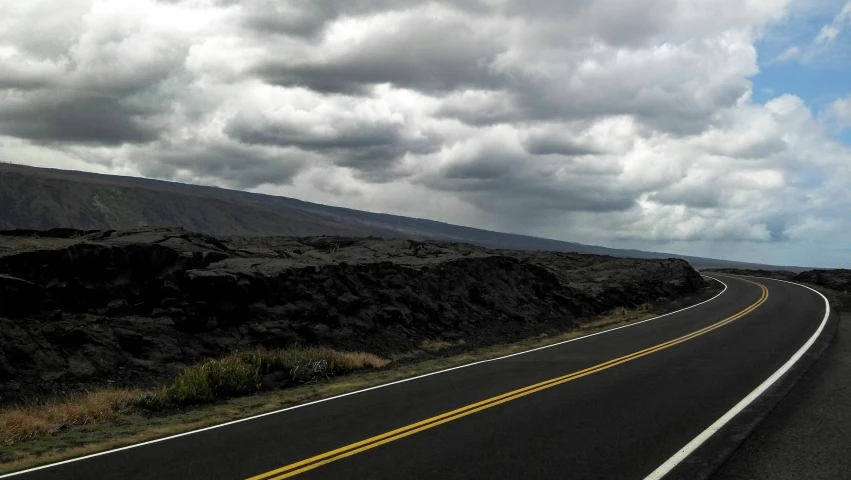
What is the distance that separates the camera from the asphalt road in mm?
8047

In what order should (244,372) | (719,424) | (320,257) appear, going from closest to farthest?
(719,424)
(244,372)
(320,257)

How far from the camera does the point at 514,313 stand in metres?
29.9

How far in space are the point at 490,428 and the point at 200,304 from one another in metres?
12.1

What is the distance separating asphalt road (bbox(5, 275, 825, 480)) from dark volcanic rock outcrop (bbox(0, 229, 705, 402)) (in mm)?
6404

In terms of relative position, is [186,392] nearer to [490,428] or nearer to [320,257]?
[490,428]

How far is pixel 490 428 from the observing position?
9781 millimetres

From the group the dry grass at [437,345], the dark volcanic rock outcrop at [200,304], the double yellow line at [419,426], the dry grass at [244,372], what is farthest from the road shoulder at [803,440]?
the dark volcanic rock outcrop at [200,304]

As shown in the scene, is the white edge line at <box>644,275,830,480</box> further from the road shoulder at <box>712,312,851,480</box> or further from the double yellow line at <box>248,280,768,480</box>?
the double yellow line at <box>248,280,768,480</box>

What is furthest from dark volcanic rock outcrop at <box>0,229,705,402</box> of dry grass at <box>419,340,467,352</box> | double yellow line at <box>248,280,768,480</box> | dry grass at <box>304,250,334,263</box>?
double yellow line at <box>248,280,768,480</box>

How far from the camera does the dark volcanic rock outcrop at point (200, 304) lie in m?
15.6

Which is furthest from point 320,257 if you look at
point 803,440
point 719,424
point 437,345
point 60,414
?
point 803,440

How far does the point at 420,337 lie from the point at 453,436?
14.5 metres

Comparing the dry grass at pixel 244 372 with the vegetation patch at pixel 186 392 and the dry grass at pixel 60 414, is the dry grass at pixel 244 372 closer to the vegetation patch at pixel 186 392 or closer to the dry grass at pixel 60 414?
the vegetation patch at pixel 186 392

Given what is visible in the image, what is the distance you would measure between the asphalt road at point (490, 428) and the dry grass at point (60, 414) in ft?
8.41
